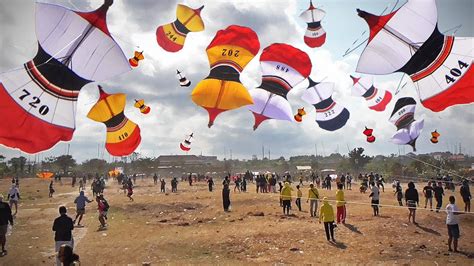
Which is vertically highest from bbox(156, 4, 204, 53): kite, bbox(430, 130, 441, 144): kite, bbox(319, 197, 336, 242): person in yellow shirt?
bbox(156, 4, 204, 53): kite

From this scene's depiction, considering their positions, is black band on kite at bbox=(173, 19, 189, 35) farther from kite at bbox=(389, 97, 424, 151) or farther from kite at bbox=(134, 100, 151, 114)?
kite at bbox=(389, 97, 424, 151)

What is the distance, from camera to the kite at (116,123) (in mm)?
17578

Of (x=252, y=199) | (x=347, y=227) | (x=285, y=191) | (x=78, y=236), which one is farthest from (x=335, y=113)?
(x=78, y=236)

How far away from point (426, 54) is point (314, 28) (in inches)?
390

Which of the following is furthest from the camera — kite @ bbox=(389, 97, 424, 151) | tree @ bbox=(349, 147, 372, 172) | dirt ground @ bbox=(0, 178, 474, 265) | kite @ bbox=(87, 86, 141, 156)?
tree @ bbox=(349, 147, 372, 172)

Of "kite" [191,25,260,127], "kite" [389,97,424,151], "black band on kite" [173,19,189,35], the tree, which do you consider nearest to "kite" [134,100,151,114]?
"kite" [191,25,260,127]

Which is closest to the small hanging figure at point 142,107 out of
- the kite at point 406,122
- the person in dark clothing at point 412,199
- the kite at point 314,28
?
the kite at point 314,28

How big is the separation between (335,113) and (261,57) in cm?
913

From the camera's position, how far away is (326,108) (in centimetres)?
2614

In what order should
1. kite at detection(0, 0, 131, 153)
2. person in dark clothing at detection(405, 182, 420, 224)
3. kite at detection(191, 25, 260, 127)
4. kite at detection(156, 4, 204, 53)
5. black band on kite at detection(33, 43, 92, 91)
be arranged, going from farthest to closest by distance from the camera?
kite at detection(156, 4, 204, 53), kite at detection(191, 25, 260, 127), person in dark clothing at detection(405, 182, 420, 224), black band on kite at detection(33, 43, 92, 91), kite at detection(0, 0, 131, 153)

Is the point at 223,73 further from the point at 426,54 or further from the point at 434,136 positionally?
the point at 434,136

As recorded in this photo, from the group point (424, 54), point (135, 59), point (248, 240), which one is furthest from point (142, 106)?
point (424, 54)

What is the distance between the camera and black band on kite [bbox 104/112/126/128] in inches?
707

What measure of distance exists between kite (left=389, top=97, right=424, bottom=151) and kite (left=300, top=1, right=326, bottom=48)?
7.99 metres
